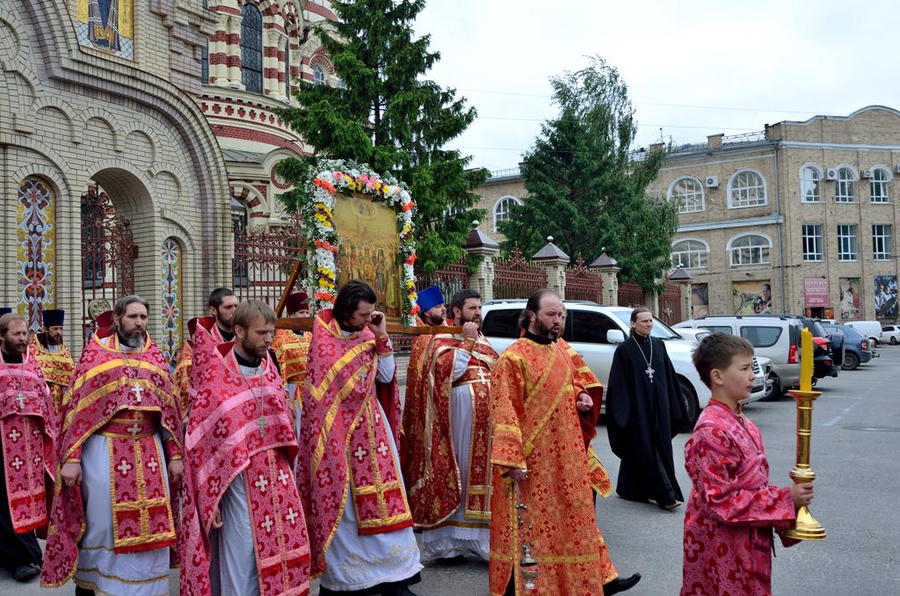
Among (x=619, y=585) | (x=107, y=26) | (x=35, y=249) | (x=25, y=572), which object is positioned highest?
(x=107, y=26)

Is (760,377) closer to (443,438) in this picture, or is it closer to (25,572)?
(443,438)

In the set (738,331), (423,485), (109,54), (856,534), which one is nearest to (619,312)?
(738,331)

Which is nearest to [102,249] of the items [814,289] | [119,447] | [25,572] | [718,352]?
[25,572]

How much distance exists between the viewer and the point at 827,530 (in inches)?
254

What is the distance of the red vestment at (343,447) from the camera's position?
4750 millimetres

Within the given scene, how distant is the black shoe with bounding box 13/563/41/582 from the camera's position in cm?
568

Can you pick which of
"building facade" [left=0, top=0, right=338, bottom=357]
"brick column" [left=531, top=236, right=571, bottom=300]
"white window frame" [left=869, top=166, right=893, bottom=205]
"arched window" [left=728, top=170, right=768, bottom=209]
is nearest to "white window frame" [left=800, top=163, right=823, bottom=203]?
"arched window" [left=728, top=170, right=768, bottom=209]

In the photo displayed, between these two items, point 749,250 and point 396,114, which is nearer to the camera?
point 396,114

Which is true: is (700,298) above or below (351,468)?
above

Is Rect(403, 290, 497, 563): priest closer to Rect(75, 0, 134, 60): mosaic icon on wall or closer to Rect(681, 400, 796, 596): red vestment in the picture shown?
Rect(681, 400, 796, 596): red vestment

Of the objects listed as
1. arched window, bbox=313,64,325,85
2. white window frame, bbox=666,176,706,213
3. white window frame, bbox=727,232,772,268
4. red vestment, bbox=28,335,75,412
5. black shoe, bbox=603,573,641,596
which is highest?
arched window, bbox=313,64,325,85

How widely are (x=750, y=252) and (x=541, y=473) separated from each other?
44.5 meters

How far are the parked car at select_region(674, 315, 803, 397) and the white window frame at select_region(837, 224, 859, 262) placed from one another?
32.7 m

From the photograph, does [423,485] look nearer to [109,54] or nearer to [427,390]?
[427,390]
